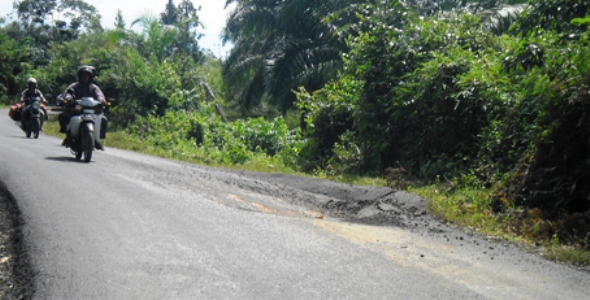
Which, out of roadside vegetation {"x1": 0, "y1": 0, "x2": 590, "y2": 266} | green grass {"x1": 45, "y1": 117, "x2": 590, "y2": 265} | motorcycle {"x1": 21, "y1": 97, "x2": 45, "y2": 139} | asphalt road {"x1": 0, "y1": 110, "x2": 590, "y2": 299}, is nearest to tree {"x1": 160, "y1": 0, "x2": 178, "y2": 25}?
roadside vegetation {"x1": 0, "y1": 0, "x2": 590, "y2": 266}

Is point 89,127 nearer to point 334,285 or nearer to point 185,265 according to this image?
point 185,265

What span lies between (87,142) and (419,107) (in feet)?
21.6

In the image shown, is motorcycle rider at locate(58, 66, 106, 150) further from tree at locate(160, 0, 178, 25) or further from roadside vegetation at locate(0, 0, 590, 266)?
tree at locate(160, 0, 178, 25)

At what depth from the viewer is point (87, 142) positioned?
41.5 ft

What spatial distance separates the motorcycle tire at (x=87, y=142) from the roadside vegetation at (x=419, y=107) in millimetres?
4949

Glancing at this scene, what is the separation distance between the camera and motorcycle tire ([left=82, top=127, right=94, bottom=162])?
12.6 meters

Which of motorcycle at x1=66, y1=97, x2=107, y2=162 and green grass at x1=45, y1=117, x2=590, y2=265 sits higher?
motorcycle at x1=66, y1=97, x2=107, y2=162

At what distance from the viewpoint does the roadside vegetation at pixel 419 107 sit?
30.2 ft

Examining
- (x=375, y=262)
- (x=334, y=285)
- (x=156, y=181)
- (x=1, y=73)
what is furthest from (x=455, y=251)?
(x=1, y=73)

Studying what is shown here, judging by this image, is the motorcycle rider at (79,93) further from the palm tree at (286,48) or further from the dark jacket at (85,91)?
the palm tree at (286,48)

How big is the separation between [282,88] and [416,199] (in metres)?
16.9

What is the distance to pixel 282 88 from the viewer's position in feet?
87.9

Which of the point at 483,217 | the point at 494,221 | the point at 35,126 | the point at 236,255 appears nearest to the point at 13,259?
the point at 236,255

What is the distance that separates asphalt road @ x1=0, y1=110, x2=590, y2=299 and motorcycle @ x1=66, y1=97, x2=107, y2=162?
10.6 feet
